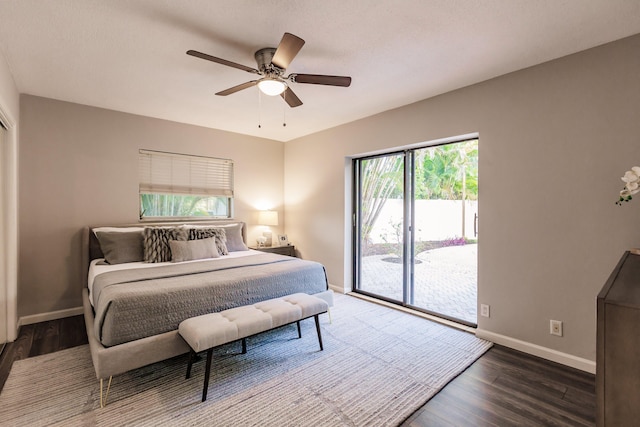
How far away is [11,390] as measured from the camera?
199 cm

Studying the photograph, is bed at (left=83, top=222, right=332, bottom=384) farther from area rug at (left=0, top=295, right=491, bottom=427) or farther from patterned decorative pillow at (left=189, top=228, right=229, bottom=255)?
area rug at (left=0, top=295, right=491, bottom=427)

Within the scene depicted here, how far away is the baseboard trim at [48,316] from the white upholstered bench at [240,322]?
2241mm

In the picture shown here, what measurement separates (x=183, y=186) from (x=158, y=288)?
2381 mm

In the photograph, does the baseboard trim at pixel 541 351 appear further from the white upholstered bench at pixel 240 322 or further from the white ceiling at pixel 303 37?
the white ceiling at pixel 303 37

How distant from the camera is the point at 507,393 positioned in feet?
6.51

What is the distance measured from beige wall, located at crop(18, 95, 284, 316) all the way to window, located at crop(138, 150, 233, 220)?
143 mm

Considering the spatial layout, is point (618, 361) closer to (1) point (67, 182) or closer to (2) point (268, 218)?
(2) point (268, 218)

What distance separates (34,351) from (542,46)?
479 centimetres

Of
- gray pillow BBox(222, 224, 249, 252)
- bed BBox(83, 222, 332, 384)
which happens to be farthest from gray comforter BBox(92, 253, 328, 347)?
gray pillow BBox(222, 224, 249, 252)

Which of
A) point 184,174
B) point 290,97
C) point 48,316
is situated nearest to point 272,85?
point 290,97

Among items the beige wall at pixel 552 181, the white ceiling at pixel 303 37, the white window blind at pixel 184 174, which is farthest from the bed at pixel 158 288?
the beige wall at pixel 552 181

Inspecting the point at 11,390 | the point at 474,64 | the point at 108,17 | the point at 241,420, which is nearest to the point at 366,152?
the point at 474,64

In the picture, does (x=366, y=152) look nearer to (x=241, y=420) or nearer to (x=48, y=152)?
(x=241, y=420)

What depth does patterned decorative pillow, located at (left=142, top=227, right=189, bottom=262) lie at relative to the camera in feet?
11.0
